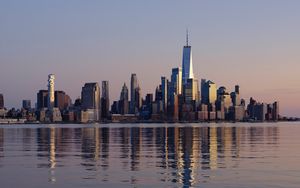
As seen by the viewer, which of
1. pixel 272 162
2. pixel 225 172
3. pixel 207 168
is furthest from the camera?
pixel 272 162

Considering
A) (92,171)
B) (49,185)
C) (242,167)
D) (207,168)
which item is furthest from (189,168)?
(49,185)

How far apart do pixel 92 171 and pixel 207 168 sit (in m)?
8.99

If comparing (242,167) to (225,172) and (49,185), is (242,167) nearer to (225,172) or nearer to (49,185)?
(225,172)

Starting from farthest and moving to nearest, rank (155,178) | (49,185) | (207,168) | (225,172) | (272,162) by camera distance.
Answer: (272,162), (207,168), (225,172), (155,178), (49,185)

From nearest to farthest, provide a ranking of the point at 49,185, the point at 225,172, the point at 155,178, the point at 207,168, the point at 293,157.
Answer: the point at 49,185 < the point at 155,178 < the point at 225,172 < the point at 207,168 < the point at 293,157

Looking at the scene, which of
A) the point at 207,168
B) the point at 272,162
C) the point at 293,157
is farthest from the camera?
the point at 293,157

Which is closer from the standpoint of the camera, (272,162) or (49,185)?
(49,185)

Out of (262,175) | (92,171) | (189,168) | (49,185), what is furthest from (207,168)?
(49,185)

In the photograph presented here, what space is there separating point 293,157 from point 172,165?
49.5 feet

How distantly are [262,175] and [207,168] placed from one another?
5584mm

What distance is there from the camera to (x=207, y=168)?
43.0 metres

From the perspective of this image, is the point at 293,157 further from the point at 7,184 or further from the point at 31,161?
the point at 7,184

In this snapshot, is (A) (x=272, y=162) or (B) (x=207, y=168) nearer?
(B) (x=207, y=168)

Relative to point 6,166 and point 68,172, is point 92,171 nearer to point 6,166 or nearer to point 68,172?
point 68,172
